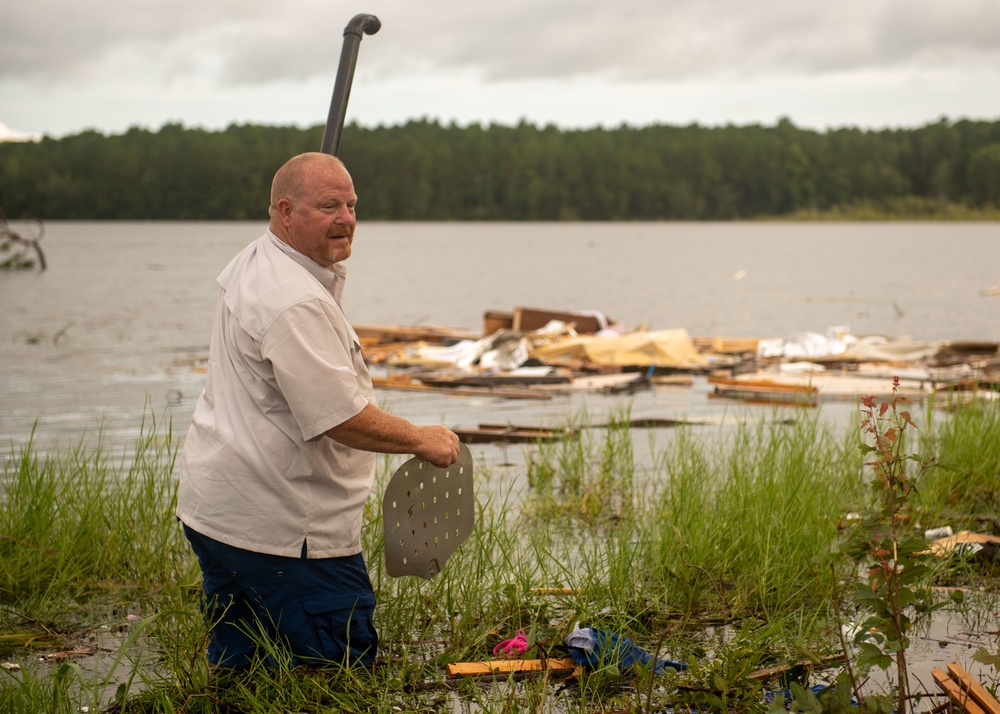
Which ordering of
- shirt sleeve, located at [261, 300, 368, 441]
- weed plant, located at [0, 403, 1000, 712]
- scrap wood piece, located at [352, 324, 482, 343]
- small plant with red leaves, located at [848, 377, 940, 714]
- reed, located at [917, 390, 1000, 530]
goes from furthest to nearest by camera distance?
scrap wood piece, located at [352, 324, 482, 343], reed, located at [917, 390, 1000, 530], weed plant, located at [0, 403, 1000, 712], shirt sleeve, located at [261, 300, 368, 441], small plant with red leaves, located at [848, 377, 940, 714]

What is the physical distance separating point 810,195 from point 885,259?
8815 centimetres

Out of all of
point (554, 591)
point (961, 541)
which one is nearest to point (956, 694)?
point (554, 591)

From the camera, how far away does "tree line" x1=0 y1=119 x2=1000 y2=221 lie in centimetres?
14412

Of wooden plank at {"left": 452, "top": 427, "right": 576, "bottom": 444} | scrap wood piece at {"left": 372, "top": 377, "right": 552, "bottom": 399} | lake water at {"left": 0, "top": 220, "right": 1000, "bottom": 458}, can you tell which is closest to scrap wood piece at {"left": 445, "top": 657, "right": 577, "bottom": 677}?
lake water at {"left": 0, "top": 220, "right": 1000, "bottom": 458}

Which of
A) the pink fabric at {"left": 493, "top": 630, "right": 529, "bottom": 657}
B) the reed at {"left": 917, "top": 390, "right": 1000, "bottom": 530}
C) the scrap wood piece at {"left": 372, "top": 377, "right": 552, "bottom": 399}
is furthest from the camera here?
the scrap wood piece at {"left": 372, "top": 377, "right": 552, "bottom": 399}

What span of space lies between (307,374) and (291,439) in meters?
0.28

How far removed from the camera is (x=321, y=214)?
3943 mm

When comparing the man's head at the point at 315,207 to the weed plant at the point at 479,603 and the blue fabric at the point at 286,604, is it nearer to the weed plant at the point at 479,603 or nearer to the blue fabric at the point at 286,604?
the blue fabric at the point at 286,604

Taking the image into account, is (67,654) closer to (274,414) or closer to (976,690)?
(274,414)

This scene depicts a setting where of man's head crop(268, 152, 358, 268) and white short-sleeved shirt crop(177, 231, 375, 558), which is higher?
man's head crop(268, 152, 358, 268)

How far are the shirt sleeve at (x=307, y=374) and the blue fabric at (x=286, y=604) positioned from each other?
572 mm

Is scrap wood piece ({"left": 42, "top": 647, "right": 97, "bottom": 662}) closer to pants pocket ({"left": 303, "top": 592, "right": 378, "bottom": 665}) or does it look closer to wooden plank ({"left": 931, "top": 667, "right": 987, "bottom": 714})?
pants pocket ({"left": 303, "top": 592, "right": 378, "bottom": 665})

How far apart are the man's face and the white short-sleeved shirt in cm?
6

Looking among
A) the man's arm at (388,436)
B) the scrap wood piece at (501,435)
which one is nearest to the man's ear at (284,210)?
the man's arm at (388,436)
